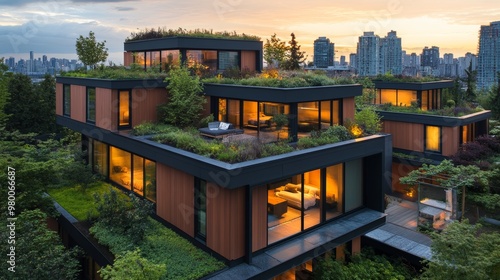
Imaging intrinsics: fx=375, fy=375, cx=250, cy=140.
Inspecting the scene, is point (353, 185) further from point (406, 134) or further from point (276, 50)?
point (276, 50)

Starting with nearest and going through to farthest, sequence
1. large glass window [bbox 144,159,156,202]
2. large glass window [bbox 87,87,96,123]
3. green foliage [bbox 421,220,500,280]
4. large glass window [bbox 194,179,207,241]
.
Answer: green foliage [bbox 421,220,500,280], large glass window [bbox 194,179,207,241], large glass window [bbox 144,159,156,202], large glass window [bbox 87,87,96,123]

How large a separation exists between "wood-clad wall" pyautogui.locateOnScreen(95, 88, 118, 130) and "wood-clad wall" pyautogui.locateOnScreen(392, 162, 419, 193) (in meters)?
18.1

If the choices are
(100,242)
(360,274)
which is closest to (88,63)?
(100,242)

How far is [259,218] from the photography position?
37.6 ft

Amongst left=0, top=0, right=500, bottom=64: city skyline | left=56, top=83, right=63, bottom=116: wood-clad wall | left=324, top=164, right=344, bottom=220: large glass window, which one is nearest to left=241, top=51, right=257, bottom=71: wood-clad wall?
left=0, top=0, right=500, bottom=64: city skyline

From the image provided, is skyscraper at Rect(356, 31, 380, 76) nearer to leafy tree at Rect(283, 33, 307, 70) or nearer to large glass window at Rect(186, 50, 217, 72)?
leafy tree at Rect(283, 33, 307, 70)

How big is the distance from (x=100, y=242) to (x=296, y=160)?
265 inches

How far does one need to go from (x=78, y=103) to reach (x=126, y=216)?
30.3 ft

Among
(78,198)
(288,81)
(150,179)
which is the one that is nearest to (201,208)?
(150,179)

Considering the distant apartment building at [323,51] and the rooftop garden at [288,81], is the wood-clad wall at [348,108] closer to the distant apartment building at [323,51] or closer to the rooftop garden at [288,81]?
the rooftop garden at [288,81]

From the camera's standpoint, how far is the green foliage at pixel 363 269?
40.6 ft

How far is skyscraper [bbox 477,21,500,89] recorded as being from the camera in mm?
63188

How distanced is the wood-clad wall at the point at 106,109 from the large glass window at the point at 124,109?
228mm

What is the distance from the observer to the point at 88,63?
21719 mm
